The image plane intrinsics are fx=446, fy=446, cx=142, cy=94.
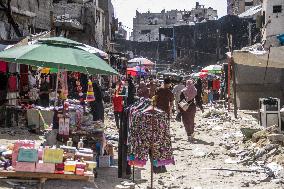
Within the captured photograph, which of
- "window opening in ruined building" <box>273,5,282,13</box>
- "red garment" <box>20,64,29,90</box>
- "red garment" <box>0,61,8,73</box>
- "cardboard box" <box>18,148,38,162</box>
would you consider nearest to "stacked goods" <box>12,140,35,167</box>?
"cardboard box" <box>18,148,38,162</box>

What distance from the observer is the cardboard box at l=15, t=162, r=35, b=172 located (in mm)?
6633

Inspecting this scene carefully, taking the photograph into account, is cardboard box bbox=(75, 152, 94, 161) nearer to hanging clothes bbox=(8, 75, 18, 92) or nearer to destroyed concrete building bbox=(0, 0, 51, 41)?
hanging clothes bbox=(8, 75, 18, 92)

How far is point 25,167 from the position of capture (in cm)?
664

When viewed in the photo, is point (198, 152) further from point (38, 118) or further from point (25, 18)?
point (25, 18)

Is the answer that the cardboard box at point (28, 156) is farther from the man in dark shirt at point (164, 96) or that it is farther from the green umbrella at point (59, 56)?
the man in dark shirt at point (164, 96)

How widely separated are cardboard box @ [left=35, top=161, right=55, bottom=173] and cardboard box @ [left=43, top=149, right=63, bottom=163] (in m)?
0.05

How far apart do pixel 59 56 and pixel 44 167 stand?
1.89m

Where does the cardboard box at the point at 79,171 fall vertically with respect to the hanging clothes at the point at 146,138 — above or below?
below

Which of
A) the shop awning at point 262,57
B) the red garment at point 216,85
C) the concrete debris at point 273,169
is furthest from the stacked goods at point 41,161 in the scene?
the red garment at point 216,85

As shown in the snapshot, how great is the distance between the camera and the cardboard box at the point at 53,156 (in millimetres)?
6680

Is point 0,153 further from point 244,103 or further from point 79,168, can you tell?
point 244,103

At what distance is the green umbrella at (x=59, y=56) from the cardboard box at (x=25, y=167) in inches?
65.2

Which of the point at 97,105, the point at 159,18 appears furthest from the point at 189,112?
the point at 159,18

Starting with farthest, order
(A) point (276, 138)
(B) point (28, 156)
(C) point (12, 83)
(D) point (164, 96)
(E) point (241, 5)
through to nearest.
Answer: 1. (E) point (241, 5)
2. (C) point (12, 83)
3. (D) point (164, 96)
4. (A) point (276, 138)
5. (B) point (28, 156)
